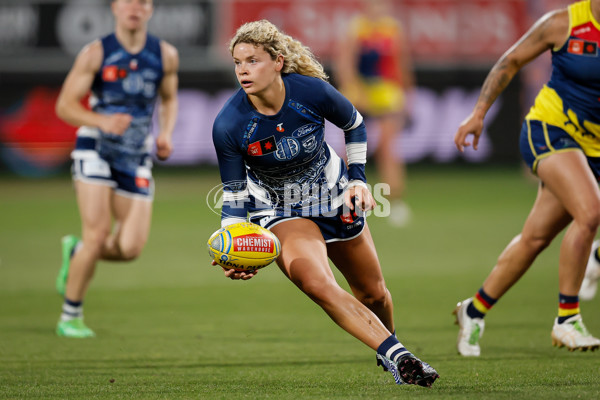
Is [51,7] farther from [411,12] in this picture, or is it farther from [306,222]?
[306,222]

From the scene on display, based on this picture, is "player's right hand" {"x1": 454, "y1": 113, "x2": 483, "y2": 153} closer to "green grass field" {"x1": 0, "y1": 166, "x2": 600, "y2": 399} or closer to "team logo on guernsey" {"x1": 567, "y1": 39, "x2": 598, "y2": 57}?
"team logo on guernsey" {"x1": 567, "y1": 39, "x2": 598, "y2": 57}

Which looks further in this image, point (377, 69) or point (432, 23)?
point (432, 23)

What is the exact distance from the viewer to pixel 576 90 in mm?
6082

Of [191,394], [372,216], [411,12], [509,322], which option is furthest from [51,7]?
[191,394]

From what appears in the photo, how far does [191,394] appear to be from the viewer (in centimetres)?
502

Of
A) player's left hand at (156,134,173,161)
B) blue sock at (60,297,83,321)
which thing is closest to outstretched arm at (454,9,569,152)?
player's left hand at (156,134,173,161)

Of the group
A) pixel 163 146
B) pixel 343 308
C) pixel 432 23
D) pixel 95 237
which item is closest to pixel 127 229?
pixel 95 237

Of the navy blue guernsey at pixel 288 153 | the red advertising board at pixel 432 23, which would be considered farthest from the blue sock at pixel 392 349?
the red advertising board at pixel 432 23

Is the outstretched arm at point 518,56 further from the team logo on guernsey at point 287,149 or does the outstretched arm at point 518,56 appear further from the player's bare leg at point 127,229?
the player's bare leg at point 127,229

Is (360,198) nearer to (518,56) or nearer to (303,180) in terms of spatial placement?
(303,180)

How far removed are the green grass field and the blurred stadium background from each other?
0.02 meters

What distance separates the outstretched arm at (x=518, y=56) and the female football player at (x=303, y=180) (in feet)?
2.67

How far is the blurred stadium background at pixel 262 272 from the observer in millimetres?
5562

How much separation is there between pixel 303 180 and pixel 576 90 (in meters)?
1.93
